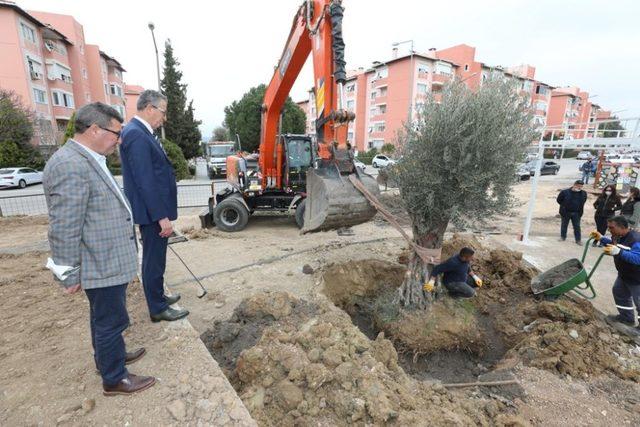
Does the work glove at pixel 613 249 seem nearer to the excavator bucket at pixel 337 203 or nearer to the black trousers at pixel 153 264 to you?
the excavator bucket at pixel 337 203

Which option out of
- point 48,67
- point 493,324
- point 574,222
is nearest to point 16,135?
point 48,67

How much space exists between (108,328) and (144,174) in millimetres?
1187

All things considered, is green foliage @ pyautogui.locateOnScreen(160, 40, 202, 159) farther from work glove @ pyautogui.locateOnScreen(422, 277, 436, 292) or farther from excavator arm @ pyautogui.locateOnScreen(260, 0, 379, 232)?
work glove @ pyautogui.locateOnScreen(422, 277, 436, 292)

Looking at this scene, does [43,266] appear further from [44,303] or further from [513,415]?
[513,415]

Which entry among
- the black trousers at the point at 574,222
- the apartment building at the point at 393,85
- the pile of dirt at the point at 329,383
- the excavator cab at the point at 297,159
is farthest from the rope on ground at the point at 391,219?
the apartment building at the point at 393,85

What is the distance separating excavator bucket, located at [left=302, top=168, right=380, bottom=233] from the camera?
3.83 m

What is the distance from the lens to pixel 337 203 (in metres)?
3.83

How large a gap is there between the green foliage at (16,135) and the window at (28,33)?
512cm

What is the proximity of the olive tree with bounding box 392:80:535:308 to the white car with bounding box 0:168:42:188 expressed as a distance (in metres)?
21.3

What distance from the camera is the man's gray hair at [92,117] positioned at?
194 centimetres

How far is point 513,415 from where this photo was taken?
2.61 m

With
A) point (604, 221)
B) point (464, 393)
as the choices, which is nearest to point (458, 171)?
point (464, 393)

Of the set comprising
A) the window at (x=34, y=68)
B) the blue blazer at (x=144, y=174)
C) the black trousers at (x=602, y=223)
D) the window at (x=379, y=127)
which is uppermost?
the window at (x=34, y=68)

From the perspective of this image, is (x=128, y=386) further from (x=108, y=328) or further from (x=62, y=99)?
(x=62, y=99)
